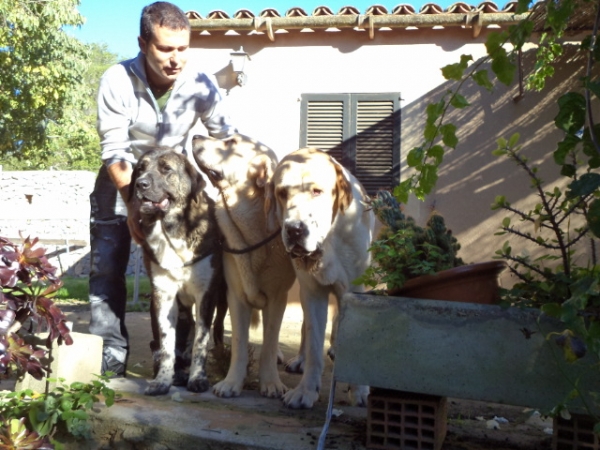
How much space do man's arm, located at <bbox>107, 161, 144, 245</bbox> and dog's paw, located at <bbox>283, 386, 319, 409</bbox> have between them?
117 centimetres

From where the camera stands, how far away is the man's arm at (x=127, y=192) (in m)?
3.76

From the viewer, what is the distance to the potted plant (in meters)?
2.88

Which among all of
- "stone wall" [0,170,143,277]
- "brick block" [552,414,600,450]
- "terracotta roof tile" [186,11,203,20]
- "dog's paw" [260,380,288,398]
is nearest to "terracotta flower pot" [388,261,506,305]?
"brick block" [552,414,600,450]

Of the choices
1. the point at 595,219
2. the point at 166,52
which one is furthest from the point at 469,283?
the point at 166,52

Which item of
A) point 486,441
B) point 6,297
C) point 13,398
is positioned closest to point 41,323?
point 6,297

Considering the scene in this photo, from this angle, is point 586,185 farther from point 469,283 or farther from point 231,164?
point 231,164

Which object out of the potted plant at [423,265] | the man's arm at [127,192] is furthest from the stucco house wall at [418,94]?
the potted plant at [423,265]

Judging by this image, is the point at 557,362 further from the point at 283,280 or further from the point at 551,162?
the point at 551,162

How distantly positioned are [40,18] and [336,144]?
28.0ft

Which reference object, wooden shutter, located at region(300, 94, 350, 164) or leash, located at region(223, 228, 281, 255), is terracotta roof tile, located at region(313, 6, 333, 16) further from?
leash, located at region(223, 228, 281, 255)

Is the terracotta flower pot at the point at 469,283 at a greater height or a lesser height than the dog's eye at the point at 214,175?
lesser

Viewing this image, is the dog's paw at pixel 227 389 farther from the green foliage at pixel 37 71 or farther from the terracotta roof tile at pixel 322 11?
the green foliage at pixel 37 71

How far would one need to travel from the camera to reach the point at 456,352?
277 centimetres

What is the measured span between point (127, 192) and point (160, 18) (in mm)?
1030
